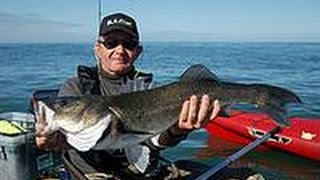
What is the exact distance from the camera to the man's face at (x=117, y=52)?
3.81m

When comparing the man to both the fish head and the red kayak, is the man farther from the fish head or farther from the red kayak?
the red kayak

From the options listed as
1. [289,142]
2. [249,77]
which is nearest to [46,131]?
[289,142]

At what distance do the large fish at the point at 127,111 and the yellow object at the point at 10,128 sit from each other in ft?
5.42

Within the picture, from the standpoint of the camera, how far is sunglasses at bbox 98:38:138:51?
12.5 feet

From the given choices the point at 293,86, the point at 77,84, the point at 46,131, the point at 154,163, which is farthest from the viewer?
the point at 293,86

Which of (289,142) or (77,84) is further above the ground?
(77,84)

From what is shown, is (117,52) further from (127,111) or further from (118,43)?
(127,111)

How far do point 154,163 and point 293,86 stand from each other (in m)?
16.0

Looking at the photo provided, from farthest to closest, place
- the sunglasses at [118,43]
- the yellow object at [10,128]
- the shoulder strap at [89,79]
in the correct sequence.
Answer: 1. the yellow object at [10,128]
2. the sunglasses at [118,43]
3. the shoulder strap at [89,79]

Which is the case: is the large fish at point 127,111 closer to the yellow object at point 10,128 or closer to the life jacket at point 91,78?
the life jacket at point 91,78

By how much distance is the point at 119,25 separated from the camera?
378cm

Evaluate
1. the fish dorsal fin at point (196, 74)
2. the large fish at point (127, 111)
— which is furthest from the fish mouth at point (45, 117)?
the fish dorsal fin at point (196, 74)

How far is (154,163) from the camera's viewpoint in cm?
394

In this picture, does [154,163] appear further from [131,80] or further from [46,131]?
[46,131]
